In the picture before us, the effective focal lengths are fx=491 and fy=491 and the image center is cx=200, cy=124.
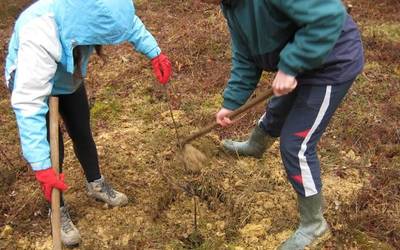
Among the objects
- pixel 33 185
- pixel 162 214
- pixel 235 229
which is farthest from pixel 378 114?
pixel 33 185

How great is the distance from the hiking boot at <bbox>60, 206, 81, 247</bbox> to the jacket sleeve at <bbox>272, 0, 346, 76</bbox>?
164 centimetres

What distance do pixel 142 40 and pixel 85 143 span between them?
2.39 ft

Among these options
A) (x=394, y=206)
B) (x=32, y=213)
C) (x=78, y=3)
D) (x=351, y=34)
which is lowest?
(x=394, y=206)

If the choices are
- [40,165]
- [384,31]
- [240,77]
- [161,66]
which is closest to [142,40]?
[161,66]

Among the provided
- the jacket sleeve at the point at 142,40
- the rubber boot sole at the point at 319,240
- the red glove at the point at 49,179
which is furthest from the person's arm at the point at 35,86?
the rubber boot sole at the point at 319,240

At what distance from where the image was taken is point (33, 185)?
3.50m

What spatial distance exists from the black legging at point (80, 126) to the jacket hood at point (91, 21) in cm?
48

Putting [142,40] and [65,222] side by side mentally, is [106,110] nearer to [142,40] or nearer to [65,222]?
[65,222]

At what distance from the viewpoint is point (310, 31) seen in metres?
2.02

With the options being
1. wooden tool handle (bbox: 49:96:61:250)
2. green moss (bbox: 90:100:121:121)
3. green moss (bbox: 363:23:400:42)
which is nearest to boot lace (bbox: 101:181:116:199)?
wooden tool handle (bbox: 49:96:61:250)

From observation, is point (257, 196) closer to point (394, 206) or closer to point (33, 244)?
point (394, 206)

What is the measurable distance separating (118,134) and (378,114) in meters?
2.10

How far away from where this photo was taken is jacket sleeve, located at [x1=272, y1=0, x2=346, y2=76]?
197 centimetres

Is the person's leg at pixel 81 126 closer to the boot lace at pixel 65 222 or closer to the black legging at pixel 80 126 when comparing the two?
the black legging at pixel 80 126
